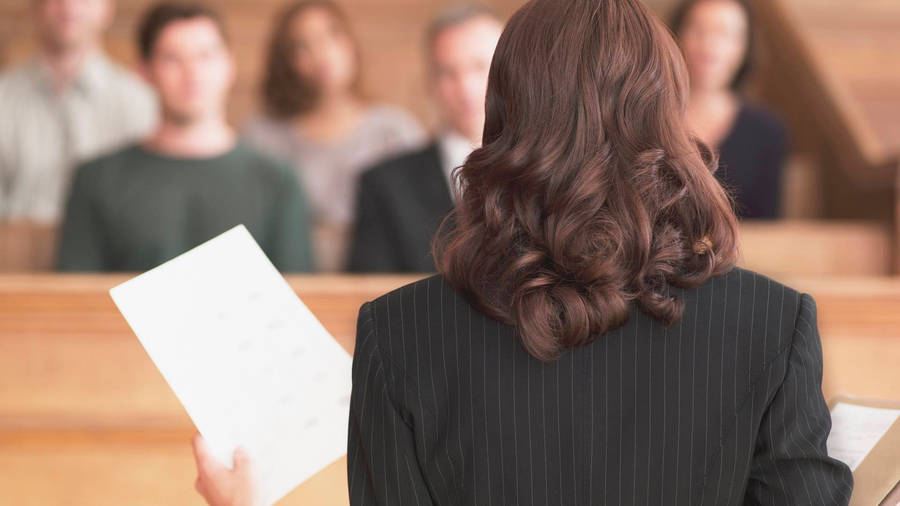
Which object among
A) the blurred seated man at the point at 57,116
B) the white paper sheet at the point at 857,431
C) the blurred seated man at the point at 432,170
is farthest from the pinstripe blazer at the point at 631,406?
Result: the blurred seated man at the point at 57,116

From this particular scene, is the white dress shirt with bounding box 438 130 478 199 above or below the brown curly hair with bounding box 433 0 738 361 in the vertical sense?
below

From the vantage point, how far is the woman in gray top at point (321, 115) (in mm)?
3664

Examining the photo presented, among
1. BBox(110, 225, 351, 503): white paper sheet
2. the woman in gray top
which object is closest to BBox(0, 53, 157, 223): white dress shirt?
the woman in gray top

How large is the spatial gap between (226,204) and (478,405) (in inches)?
75.9

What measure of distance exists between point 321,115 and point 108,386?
2.05 m

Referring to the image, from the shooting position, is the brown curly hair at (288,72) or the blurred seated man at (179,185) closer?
the blurred seated man at (179,185)

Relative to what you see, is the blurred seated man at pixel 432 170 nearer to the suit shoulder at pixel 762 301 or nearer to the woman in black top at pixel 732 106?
the woman in black top at pixel 732 106

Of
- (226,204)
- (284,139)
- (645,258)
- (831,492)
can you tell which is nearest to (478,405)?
(645,258)

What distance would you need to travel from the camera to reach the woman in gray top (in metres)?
3.66

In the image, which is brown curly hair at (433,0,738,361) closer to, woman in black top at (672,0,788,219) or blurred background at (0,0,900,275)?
blurred background at (0,0,900,275)

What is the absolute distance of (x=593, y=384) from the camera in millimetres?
951

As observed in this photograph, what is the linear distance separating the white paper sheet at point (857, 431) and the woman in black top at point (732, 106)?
7.62 ft

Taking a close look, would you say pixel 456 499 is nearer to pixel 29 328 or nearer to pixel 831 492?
pixel 831 492

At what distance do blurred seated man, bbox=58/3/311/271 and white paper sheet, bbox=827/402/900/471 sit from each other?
1791 mm
